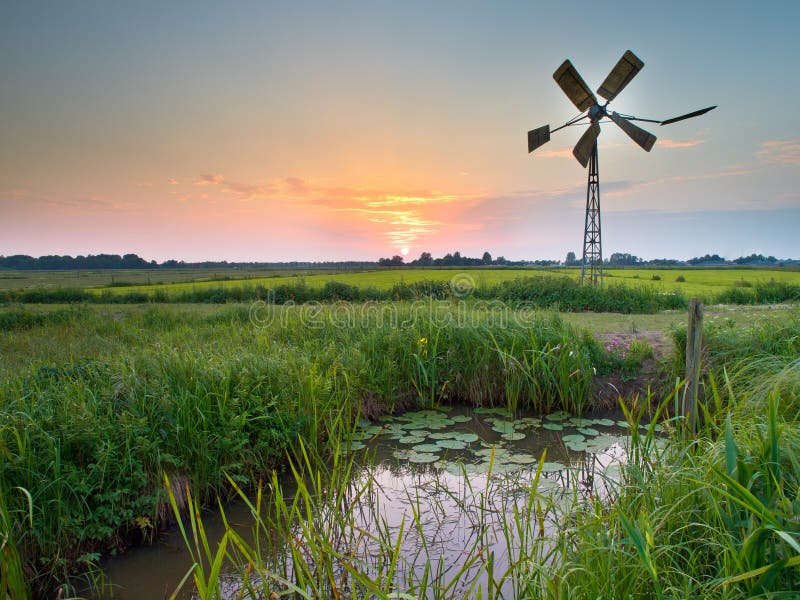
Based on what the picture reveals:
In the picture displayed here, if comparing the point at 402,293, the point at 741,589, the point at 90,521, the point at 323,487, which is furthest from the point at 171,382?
the point at 402,293

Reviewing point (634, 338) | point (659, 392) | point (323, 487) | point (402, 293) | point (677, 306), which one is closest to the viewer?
point (323, 487)

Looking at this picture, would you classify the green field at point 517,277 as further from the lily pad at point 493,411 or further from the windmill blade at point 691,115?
the lily pad at point 493,411

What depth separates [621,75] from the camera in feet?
50.1

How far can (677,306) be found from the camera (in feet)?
46.1

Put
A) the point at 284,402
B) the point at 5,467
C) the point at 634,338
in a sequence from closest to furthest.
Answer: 1. the point at 5,467
2. the point at 284,402
3. the point at 634,338

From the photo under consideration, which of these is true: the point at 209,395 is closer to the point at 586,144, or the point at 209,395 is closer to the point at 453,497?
the point at 453,497

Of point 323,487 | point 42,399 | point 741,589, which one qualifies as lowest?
point 323,487

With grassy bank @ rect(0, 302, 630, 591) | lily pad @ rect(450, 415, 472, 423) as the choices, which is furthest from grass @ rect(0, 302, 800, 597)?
lily pad @ rect(450, 415, 472, 423)

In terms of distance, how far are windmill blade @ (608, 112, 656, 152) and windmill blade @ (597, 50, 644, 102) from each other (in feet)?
2.23

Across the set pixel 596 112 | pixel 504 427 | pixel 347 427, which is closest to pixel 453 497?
pixel 347 427

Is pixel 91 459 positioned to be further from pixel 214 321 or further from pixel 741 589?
pixel 214 321

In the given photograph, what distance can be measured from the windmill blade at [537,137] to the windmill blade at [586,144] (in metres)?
1.09

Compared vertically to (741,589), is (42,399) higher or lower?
higher

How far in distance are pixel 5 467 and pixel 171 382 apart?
4.65 feet
